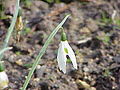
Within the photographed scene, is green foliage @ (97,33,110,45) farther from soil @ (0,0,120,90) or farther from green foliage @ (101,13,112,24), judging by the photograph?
green foliage @ (101,13,112,24)

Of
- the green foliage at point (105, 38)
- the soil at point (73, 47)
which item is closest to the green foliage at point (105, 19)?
the soil at point (73, 47)

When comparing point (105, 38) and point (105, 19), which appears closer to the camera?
point (105, 38)

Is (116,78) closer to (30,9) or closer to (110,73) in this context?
(110,73)

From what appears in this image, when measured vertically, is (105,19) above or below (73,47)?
above

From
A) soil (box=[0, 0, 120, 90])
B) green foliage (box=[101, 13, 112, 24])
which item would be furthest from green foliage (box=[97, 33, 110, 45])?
green foliage (box=[101, 13, 112, 24])

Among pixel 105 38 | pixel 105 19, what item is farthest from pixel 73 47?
pixel 105 19

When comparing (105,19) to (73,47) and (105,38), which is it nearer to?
(105,38)

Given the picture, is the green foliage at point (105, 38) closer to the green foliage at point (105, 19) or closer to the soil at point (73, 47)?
the soil at point (73, 47)

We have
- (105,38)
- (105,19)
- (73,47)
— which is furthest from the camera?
(105,19)
